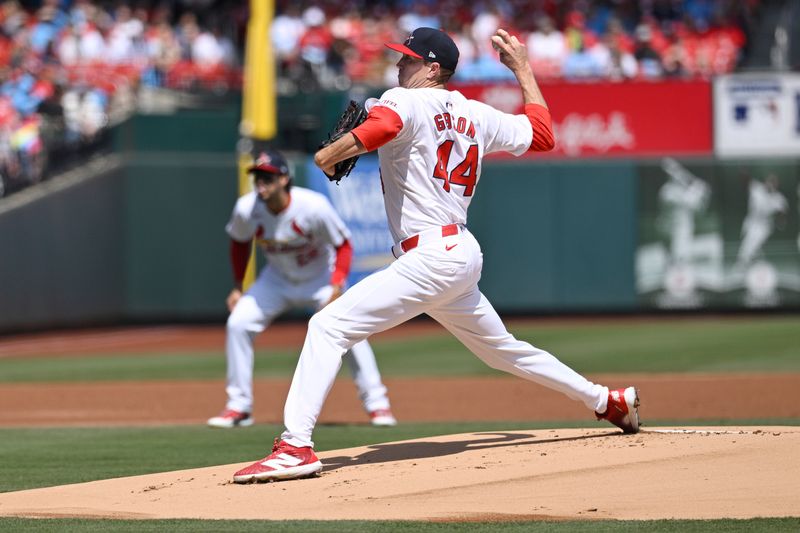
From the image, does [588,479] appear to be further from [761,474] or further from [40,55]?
[40,55]

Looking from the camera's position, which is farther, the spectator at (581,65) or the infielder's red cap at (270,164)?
the spectator at (581,65)

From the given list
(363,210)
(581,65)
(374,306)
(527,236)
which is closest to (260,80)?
(363,210)

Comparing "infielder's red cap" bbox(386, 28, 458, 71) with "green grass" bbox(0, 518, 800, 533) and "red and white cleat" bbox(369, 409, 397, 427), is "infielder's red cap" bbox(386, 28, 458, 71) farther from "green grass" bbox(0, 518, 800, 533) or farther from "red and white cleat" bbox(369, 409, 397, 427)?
"red and white cleat" bbox(369, 409, 397, 427)

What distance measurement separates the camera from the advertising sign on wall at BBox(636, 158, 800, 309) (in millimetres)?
18359

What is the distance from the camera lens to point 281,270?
9148 millimetres

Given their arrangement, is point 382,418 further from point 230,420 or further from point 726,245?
point 726,245

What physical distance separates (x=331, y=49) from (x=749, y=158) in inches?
258

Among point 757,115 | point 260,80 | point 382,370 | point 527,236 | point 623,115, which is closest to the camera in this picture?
point 382,370

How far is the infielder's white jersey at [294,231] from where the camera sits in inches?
351

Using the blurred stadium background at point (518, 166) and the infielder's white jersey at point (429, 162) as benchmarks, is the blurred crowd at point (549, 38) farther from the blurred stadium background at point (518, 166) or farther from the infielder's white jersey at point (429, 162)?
the infielder's white jersey at point (429, 162)

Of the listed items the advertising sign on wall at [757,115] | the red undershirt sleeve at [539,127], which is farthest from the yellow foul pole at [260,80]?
the red undershirt sleeve at [539,127]

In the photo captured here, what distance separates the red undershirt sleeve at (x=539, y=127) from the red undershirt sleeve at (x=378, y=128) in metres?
0.93

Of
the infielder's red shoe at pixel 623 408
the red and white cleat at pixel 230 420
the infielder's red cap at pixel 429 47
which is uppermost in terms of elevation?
the infielder's red cap at pixel 429 47

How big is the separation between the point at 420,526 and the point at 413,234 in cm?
146
